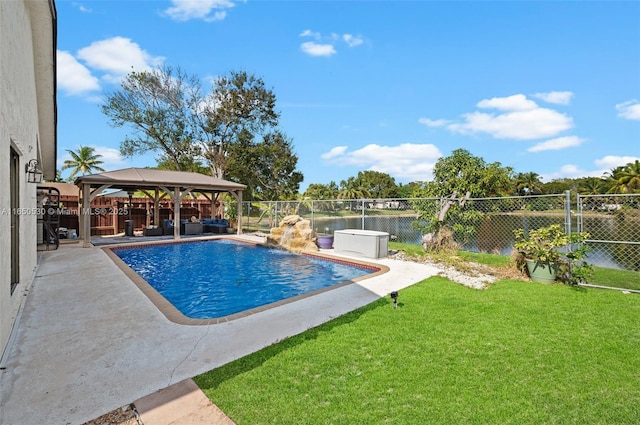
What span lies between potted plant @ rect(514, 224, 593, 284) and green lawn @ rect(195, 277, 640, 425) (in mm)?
1622

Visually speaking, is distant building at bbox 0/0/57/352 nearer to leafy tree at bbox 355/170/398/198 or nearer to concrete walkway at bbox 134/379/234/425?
concrete walkway at bbox 134/379/234/425

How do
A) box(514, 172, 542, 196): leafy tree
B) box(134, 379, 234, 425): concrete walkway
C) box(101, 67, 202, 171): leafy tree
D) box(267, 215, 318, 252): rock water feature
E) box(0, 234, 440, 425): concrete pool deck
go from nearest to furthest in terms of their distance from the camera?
box(134, 379, 234, 425): concrete walkway → box(0, 234, 440, 425): concrete pool deck → box(267, 215, 318, 252): rock water feature → box(101, 67, 202, 171): leafy tree → box(514, 172, 542, 196): leafy tree

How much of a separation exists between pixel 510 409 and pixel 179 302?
5508 millimetres

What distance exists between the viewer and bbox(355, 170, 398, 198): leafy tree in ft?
211

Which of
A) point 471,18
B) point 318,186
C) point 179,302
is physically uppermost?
point 471,18

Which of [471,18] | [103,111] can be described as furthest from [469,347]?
[103,111]

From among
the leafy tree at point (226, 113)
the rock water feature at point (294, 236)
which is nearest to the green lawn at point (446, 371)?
the rock water feature at point (294, 236)

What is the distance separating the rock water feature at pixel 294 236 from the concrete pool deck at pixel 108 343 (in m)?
5.32

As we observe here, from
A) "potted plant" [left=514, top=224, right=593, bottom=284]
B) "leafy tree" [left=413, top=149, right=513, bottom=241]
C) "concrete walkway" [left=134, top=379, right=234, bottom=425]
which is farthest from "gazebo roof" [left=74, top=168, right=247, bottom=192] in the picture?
"potted plant" [left=514, top=224, right=593, bottom=284]

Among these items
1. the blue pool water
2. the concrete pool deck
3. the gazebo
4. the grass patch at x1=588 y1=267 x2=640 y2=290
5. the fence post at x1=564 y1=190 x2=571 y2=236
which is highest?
the gazebo

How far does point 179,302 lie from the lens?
590 cm

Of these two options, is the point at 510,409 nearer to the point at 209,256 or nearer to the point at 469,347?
the point at 469,347

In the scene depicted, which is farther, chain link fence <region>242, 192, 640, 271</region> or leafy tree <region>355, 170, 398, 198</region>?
leafy tree <region>355, 170, 398, 198</region>

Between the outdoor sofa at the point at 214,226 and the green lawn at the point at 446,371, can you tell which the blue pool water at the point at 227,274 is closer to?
the green lawn at the point at 446,371
